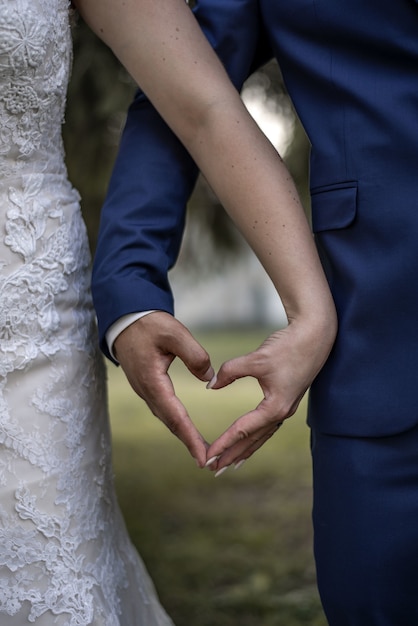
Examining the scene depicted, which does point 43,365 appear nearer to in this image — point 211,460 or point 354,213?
point 211,460

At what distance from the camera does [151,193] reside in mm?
1493

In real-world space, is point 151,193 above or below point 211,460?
above

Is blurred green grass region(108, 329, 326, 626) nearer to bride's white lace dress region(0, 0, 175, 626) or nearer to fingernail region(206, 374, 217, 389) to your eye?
bride's white lace dress region(0, 0, 175, 626)

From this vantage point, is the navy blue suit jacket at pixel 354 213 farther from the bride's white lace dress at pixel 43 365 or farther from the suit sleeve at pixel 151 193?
the bride's white lace dress at pixel 43 365

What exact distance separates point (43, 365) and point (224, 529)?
334 cm

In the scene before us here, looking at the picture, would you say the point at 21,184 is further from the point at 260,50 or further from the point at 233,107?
the point at 260,50

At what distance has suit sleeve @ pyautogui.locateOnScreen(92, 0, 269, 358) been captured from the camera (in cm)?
141

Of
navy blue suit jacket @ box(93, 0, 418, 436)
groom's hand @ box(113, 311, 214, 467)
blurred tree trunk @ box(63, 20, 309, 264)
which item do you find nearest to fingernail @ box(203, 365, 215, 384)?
groom's hand @ box(113, 311, 214, 467)

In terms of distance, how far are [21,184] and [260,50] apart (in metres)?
0.47

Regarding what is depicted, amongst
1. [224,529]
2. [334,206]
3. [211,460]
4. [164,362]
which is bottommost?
[224,529]

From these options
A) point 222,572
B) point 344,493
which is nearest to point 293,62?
point 344,493

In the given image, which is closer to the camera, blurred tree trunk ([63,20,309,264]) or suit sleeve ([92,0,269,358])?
suit sleeve ([92,0,269,358])

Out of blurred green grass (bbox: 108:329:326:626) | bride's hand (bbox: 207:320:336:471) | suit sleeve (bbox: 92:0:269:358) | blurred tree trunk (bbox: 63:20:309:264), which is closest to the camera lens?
bride's hand (bbox: 207:320:336:471)

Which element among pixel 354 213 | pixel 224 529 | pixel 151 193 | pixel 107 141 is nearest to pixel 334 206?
pixel 354 213
